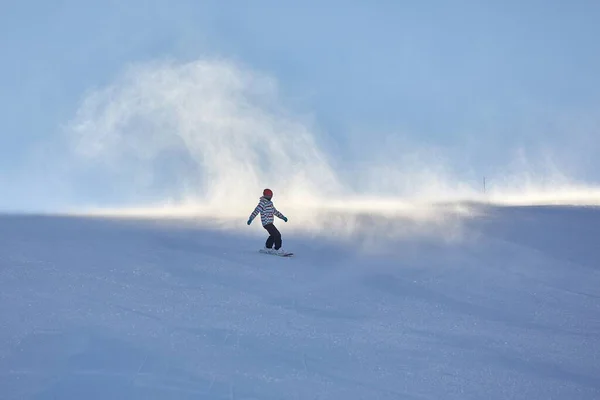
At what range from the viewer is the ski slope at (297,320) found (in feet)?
33.4

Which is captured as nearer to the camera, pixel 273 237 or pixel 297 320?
pixel 297 320

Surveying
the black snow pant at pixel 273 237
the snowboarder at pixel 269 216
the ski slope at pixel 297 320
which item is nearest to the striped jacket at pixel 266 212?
the snowboarder at pixel 269 216

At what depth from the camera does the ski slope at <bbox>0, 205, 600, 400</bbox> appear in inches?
400

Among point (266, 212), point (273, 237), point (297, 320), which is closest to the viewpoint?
point (297, 320)

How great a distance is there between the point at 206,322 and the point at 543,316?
6274 mm

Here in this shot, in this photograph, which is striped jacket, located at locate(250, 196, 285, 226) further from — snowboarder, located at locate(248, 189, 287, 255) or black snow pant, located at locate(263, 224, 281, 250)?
black snow pant, located at locate(263, 224, 281, 250)

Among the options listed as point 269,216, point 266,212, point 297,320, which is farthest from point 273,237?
point 297,320

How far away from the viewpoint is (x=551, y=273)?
18.2 metres

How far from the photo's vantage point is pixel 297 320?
12922 millimetres

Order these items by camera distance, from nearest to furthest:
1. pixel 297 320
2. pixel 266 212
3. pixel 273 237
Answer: pixel 297 320 < pixel 266 212 < pixel 273 237

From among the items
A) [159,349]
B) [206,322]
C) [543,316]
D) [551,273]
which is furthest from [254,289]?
[551,273]

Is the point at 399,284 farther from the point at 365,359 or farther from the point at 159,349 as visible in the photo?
the point at 159,349

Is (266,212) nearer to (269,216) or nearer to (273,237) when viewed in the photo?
(269,216)

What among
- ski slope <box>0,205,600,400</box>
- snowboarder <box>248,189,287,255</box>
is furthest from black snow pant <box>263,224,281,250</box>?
ski slope <box>0,205,600,400</box>
